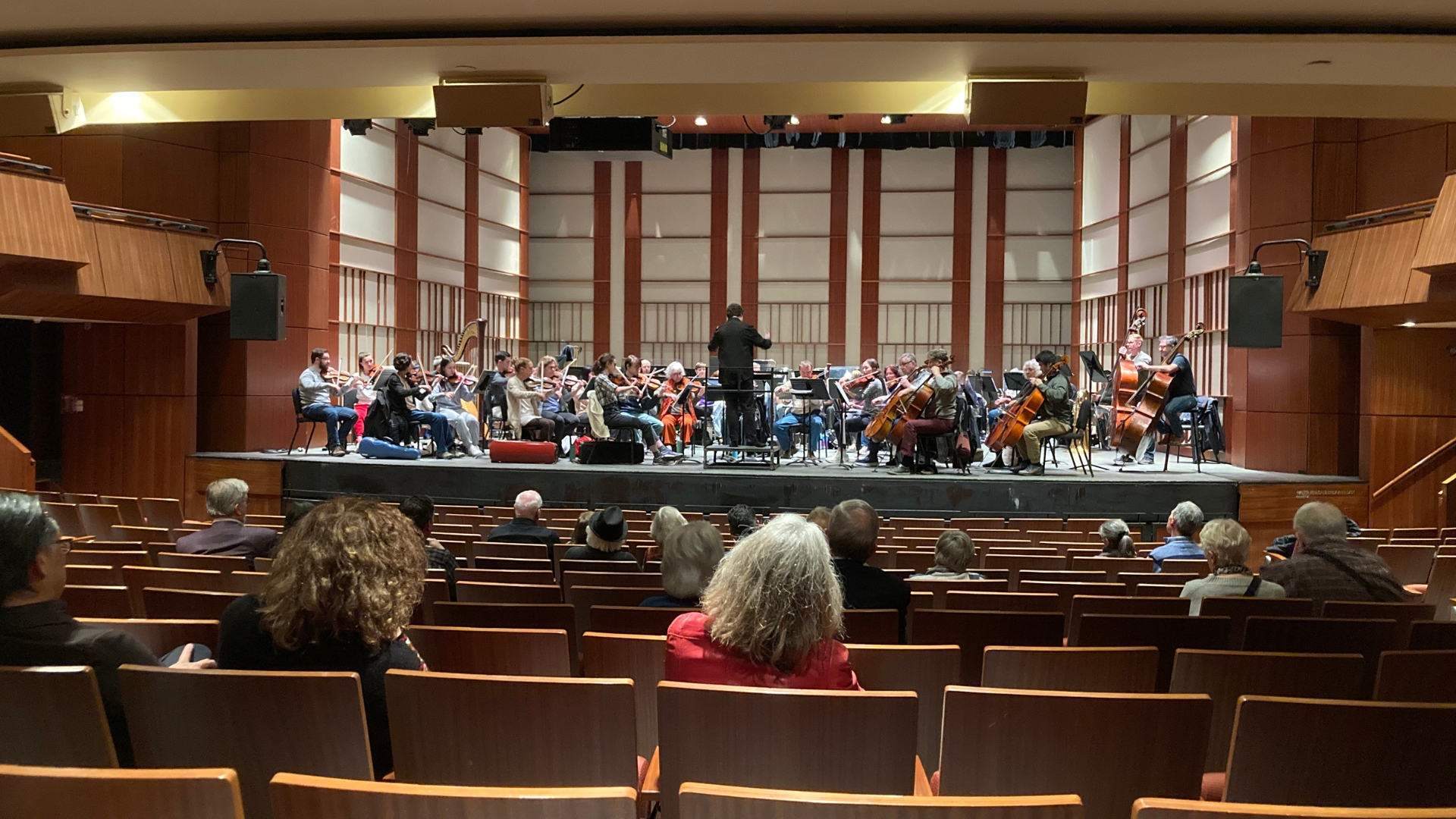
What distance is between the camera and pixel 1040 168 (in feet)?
59.1

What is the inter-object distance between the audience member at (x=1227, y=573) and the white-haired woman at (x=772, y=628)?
2030mm

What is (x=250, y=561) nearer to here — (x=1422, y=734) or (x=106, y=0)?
(x=106, y=0)

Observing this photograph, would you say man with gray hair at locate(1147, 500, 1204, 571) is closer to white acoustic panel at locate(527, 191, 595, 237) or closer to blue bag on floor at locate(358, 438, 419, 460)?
blue bag on floor at locate(358, 438, 419, 460)

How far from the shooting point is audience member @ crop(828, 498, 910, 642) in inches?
130

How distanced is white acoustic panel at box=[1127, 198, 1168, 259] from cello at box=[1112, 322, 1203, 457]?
448 cm

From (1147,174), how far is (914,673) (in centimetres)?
1330

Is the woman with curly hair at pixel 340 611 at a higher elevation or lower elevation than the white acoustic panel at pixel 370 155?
lower

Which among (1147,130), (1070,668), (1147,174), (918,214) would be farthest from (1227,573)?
(918,214)

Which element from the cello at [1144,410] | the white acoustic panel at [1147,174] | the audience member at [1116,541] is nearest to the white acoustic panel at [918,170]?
the white acoustic panel at [1147,174]

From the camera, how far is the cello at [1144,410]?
30.7ft

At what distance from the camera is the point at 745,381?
9.33m

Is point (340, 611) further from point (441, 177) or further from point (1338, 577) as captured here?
point (441, 177)

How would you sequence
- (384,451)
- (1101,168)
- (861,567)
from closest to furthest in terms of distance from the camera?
(861,567), (384,451), (1101,168)

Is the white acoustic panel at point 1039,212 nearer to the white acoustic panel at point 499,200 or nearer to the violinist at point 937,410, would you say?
the white acoustic panel at point 499,200
